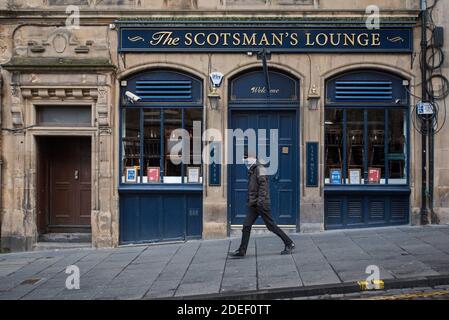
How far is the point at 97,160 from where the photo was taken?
12555 millimetres

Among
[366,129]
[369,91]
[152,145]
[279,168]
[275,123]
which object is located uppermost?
[369,91]

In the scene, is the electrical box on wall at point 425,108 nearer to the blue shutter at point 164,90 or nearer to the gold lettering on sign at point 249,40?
the gold lettering on sign at point 249,40

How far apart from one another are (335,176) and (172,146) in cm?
387

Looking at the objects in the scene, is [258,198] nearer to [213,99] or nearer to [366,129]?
[213,99]

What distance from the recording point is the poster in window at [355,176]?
41.9ft

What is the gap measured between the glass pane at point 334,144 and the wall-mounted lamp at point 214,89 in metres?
2.58

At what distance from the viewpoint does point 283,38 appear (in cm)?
1253

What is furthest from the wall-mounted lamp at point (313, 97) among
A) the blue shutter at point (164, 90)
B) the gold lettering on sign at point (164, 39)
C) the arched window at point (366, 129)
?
the gold lettering on sign at point (164, 39)

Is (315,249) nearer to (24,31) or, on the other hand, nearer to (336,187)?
(336,187)

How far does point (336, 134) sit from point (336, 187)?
4.05 feet

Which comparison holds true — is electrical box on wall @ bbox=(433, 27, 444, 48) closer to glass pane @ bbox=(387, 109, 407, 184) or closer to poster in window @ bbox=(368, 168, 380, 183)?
glass pane @ bbox=(387, 109, 407, 184)

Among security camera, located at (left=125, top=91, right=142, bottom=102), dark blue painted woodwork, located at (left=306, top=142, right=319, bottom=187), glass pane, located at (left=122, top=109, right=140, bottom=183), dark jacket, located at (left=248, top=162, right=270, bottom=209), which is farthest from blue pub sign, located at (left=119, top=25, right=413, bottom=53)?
dark jacket, located at (left=248, top=162, right=270, bottom=209)

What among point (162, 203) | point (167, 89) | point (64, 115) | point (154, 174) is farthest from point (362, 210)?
point (64, 115)
